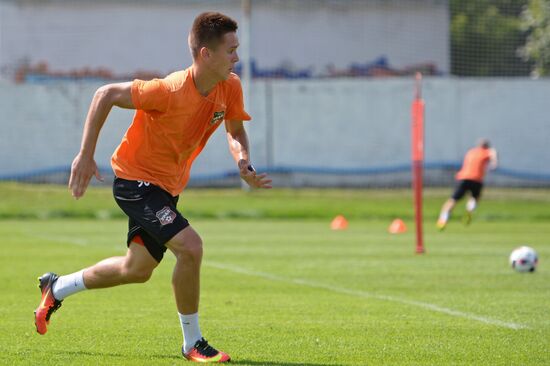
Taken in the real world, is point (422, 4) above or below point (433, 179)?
above

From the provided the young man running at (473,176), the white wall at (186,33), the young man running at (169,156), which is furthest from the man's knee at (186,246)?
the white wall at (186,33)

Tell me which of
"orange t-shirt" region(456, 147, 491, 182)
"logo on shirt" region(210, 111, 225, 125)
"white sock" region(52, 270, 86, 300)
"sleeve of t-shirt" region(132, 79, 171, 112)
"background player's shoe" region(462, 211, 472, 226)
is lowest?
"background player's shoe" region(462, 211, 472, 226)

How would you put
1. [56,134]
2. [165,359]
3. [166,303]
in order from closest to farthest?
[165,359]
[166,303]
[56,134]

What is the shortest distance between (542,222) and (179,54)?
58.3ft

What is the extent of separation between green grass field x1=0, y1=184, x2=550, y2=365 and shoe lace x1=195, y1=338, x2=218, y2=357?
0.16 meters

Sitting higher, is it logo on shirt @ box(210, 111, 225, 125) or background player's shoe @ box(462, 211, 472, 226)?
logo on shirt @ box(210, 111, 225, 125)

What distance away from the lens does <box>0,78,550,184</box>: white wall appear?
1458 inches

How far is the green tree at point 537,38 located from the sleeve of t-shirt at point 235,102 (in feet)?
93.5

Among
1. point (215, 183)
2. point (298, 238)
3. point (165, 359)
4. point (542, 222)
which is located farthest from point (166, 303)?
point (215, 183)

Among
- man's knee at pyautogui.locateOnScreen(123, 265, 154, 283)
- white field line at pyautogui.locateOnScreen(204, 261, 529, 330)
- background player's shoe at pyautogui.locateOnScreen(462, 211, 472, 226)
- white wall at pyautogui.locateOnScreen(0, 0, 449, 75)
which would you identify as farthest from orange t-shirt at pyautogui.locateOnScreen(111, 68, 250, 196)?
white wall at pyautogui.locateOnScreen(0, 0, 449, 75)

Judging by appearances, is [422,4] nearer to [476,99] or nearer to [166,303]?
[476,99]

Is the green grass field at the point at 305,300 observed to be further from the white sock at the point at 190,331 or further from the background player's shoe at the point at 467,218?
the background player's shoe at the point at 467,218

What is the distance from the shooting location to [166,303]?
36.4 ft

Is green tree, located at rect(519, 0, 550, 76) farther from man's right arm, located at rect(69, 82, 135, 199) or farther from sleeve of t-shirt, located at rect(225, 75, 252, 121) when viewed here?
man's right arm, located at rect(69, 82, 135, 199)
